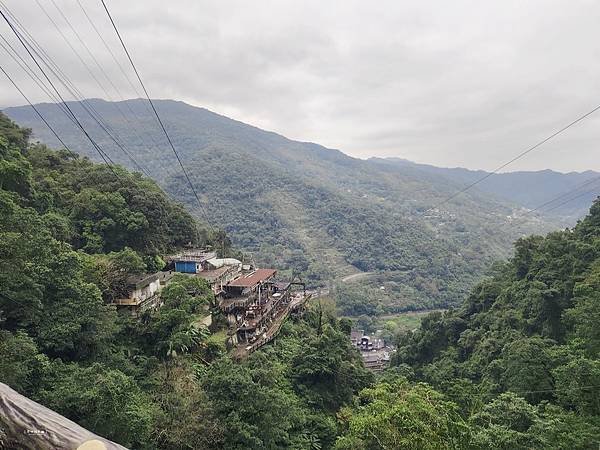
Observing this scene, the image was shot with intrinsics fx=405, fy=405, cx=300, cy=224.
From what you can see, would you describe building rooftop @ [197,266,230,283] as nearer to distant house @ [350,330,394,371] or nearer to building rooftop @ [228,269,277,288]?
building rooftop @ [228,269,277,288]

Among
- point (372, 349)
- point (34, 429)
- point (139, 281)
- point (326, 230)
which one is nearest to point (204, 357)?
point (139, 281)

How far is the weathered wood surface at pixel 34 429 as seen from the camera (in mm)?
1805

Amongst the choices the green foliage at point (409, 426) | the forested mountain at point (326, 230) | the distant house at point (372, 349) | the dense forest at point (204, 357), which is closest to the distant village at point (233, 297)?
the dense forest at point (204, 357)

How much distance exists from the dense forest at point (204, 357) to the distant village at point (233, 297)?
2.42 ft

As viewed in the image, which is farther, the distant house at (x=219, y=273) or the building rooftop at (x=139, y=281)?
the distant house at (x=219, y=273)

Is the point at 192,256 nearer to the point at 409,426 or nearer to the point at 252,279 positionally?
the point at 252,279

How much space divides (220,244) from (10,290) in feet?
→ 72.0

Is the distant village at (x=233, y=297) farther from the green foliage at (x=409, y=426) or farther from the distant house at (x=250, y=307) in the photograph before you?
the green foliage at (x=409, y=426)

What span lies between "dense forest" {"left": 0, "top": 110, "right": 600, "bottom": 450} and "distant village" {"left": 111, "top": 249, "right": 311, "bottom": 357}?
0.74 m

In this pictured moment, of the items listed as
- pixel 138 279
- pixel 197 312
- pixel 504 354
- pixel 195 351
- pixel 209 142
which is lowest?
pixel 504 354

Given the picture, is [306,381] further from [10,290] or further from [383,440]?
[10,290]

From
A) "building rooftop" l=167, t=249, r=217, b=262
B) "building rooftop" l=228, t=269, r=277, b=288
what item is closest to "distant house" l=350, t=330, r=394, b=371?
"building rooftop" l=228, t=269, r=277, b=288

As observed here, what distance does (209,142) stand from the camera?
516ft

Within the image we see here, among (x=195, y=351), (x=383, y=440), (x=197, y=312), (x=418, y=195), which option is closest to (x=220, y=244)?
(x=197, y=312)
